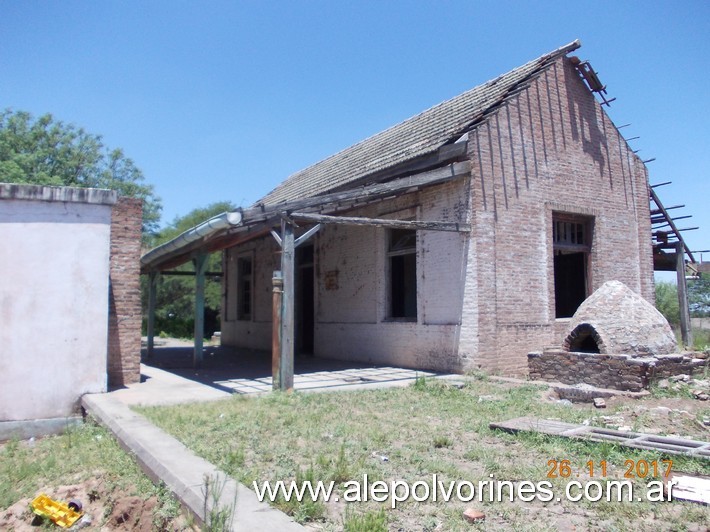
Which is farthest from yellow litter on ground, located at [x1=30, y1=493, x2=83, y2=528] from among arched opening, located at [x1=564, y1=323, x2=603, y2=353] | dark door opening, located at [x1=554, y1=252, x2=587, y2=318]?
dark door opening, located at [x1=554, y1=252, x2=587, y2=318]

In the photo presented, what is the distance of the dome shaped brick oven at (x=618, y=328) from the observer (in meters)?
9.02

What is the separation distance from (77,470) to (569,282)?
35.9ft

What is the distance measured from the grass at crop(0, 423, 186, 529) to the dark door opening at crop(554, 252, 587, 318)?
33.0ft

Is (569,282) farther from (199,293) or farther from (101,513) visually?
(101,513)

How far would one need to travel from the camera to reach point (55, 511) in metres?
4.65

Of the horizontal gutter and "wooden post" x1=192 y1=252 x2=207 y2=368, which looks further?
"wooden post" x1=192 y1=252 x2=207 y2=368

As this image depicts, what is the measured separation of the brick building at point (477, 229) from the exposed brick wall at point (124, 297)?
113 centimetres

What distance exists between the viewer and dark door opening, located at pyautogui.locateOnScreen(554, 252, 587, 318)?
12.8 m

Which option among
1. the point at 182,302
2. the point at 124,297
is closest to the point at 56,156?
the point at 182,302

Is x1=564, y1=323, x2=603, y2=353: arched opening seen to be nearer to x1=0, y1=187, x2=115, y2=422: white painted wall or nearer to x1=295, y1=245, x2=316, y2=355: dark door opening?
x1=0, y1=187, x2=115, y2=422: white painted wall

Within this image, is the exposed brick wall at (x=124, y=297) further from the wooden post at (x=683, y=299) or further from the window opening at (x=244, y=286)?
the wooden post at (x=683, y=299)

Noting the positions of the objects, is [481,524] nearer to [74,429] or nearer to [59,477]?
[59,477]

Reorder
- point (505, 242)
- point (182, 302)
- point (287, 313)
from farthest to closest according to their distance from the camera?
point (182, 302)
point (505, 242)
point (287, 313)

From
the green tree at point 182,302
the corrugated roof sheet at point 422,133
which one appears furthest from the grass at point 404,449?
the green tree at point 182,302
